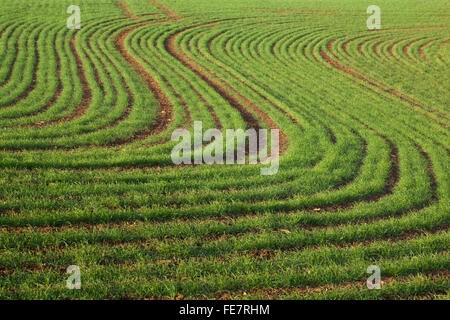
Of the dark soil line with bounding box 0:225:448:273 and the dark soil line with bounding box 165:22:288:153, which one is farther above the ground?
the dark soil line with bounding box 165:22:288:153

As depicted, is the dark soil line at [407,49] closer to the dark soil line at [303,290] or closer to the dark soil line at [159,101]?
the dark soil line at [159,101]

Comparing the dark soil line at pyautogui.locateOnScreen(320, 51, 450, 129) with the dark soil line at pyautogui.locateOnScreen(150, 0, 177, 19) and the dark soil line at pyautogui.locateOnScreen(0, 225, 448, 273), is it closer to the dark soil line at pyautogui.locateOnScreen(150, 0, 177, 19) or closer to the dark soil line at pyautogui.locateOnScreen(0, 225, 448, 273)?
the dark soil line at pyautogui.locateOnScreen(0, 225, 448, 273)

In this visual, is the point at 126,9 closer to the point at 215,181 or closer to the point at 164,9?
the point at 164,9

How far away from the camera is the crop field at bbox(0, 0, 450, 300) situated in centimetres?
551

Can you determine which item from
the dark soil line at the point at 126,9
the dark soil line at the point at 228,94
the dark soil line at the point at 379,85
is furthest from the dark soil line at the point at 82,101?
the dark soil line at the point at 126,9

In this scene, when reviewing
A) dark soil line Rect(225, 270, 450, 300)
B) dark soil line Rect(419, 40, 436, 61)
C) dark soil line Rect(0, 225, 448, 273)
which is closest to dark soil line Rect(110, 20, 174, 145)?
dark soil line Rect(0, 225, 448, 273)

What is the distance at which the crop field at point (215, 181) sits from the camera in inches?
217

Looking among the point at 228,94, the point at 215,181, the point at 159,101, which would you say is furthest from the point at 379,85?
the point at 215,181

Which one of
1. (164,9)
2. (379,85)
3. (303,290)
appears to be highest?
(164,9)

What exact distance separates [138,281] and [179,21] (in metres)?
34.2

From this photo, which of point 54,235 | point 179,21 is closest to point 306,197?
point 54,235

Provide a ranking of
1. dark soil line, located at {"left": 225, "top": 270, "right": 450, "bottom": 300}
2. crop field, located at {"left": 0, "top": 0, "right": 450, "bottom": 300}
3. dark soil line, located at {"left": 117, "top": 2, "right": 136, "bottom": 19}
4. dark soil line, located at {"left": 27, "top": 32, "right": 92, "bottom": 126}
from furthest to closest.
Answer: dark soil line, located at {"left": 117, "top": 2, "right": 136, "bottom": 19} < dark soil line, located at {"left": 27, "top": 32, "right": 92, "bottom": 126} < crop field, located at {"left": 0, "top": 0, "right": 450, "bottom": 300} < dark soil line, located at {"left": 225, "top": 270, "right": 450, "bottom": 300}

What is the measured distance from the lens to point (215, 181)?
867 cm
